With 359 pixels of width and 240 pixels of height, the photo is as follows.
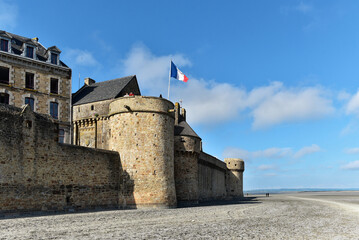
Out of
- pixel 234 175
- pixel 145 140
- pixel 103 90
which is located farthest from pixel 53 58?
pixel 234 175

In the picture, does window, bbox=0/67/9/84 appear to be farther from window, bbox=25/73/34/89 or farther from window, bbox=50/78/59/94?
window, bbox=50/78/59/94

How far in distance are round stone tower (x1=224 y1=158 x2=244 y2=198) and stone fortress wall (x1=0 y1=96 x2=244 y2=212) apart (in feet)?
60.5

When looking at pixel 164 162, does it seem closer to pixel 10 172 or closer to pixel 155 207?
pixel 155 207

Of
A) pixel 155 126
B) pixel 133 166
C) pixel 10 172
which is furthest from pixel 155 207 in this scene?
pixel 10 172

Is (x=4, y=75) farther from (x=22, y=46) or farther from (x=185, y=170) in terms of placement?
(x=185, y=170)

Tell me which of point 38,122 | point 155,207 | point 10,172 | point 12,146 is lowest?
point 155,207

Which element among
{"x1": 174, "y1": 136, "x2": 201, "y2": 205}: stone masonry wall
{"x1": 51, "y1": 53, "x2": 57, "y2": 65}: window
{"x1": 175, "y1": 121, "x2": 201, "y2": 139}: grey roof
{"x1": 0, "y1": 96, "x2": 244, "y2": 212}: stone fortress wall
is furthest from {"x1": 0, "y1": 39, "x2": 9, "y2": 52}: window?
{"x1": 174, "y1": 136, "x2": 201, "y2": 205}: stone masonry wall

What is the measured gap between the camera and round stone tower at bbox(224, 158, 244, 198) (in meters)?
53.3

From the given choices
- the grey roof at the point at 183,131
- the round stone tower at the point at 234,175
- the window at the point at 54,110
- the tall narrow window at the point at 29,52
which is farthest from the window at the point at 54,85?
the round stone tower at the point at 234,175

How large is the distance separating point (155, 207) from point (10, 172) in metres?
9.70

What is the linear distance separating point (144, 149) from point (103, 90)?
11471mm

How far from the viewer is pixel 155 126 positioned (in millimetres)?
24938

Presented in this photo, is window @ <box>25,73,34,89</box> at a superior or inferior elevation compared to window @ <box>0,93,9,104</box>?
superior

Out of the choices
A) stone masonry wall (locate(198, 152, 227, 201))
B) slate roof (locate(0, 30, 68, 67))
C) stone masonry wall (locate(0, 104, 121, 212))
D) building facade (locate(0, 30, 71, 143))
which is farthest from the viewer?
stone masonry wall (locate(198, 152, 227, 201))
